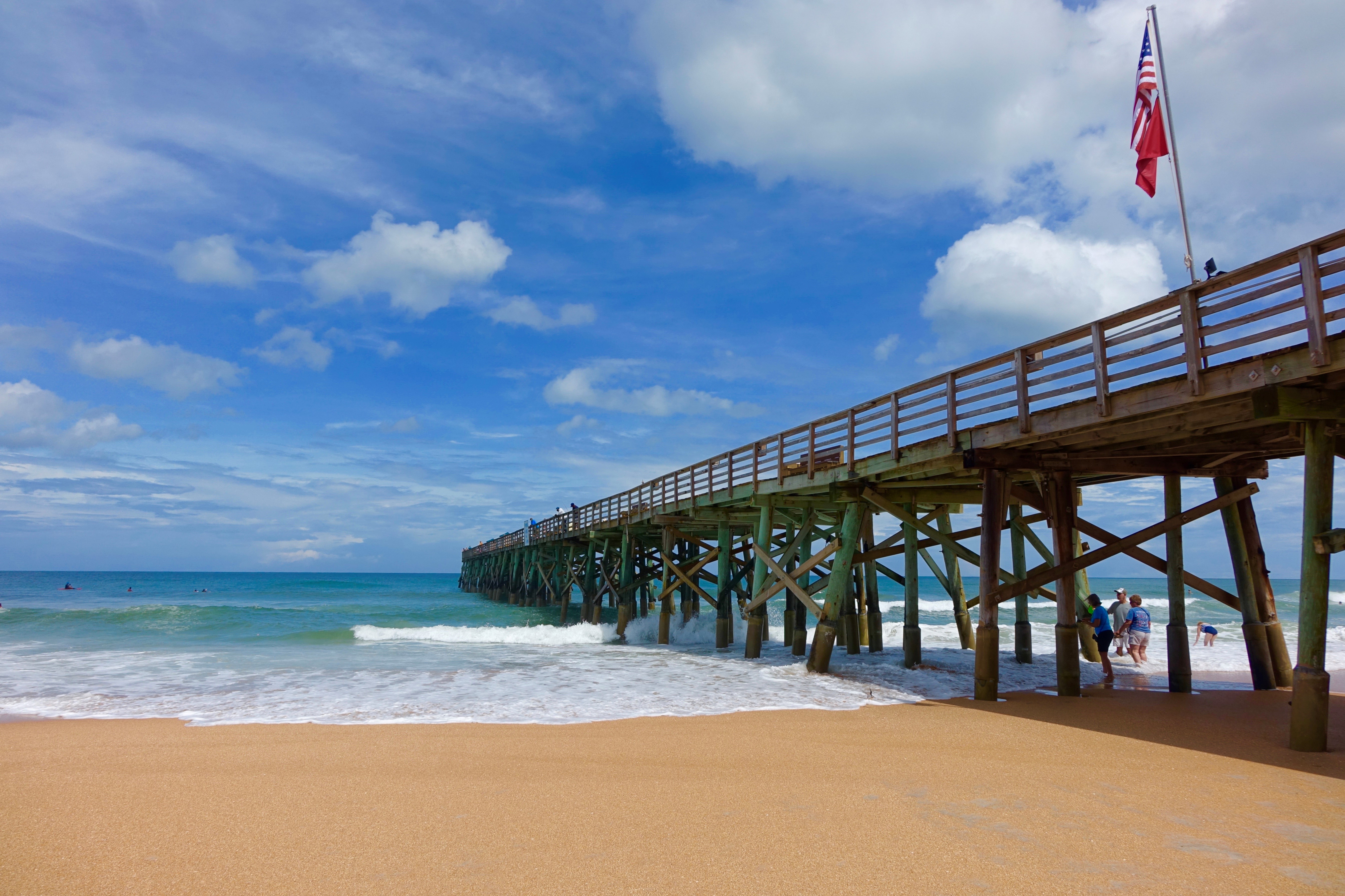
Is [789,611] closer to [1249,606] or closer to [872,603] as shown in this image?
[872,603]

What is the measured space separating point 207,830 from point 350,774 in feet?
4.40

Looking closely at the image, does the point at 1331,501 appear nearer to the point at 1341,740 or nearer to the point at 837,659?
the point at 1341,740

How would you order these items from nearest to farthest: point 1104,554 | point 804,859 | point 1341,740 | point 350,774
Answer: point 804,859 < point 350,774 < point 1341,740 < point 1104,554

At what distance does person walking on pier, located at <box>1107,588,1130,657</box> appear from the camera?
14.5m

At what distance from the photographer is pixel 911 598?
13891 millimetres

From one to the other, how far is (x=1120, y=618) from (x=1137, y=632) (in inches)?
38.4

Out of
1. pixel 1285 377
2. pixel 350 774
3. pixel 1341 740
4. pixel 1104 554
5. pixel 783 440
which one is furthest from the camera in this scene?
pixel 783 440

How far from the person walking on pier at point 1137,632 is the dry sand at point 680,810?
22.6ft

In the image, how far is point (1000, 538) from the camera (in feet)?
32.2

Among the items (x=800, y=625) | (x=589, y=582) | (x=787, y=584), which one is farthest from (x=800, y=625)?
(x=589, y=582)

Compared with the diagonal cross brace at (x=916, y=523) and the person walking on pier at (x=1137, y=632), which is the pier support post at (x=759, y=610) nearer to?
the diagonal cross brace at (x=916, y=523)

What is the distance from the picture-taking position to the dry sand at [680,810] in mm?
3750

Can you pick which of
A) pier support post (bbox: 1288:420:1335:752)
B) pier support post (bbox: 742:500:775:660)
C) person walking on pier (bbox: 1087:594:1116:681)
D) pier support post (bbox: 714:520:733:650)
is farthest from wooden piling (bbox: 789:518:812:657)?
pier support post (bbox: 1288:420:1335:752)

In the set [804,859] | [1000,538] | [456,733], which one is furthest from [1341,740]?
[456,733]
